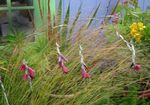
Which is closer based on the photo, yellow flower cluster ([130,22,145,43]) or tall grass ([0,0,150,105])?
tall grass ([0,0,150,105])


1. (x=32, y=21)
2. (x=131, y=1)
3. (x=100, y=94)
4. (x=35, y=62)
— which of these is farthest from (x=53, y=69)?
(x=131, y=1)

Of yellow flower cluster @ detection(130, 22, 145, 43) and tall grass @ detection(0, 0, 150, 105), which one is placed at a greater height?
yellow flower cluster @ detection(130, 22, 145, 43)

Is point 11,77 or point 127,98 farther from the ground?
point 11,77

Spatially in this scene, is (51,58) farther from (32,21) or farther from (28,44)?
(32,21)

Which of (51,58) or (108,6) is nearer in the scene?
(51,58)

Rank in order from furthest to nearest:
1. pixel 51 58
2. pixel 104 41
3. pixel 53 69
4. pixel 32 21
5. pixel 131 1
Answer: pixel 131 1 → pixel 32 21 → pixel 104 41 → pixel 51 58 → pixel 53 69

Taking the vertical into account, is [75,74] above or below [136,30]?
below

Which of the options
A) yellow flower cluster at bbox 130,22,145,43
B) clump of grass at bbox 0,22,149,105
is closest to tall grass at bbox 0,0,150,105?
clump of grass at bbox 0,22,149,105

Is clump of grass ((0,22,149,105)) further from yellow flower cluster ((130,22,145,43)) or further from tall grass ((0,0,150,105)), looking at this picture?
yellow flower cluster ((130,22,145,43))

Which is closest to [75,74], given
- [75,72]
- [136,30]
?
[75,72]

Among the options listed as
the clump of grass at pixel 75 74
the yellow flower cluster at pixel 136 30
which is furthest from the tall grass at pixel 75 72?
the yellow flower cluster at pixel 136 30

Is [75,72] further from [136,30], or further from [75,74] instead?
[136,30]
